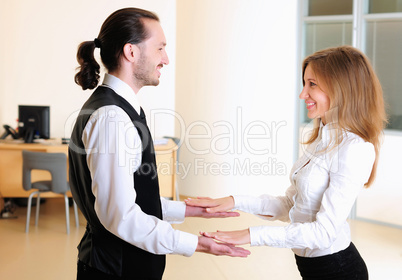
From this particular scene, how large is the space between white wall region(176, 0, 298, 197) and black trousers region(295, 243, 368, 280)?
399cm

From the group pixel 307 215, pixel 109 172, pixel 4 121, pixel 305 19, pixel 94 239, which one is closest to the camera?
pixel 109 172

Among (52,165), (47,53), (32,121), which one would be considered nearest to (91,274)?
(52,165)

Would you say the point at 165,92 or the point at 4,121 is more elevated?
the point at 165,92

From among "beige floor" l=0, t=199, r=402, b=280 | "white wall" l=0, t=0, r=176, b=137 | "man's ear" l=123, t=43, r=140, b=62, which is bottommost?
"beige floor" l=0, t=199, r=402, b=280

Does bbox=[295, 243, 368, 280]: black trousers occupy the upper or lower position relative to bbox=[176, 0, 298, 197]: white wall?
lower

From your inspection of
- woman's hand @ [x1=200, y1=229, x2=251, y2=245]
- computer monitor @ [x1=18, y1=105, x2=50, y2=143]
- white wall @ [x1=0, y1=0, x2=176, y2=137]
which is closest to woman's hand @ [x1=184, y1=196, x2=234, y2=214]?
woman's hand @ [x1=200, y1=229, x2=251, y2=245]

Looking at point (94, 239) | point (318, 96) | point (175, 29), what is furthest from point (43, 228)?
point (318, 96)

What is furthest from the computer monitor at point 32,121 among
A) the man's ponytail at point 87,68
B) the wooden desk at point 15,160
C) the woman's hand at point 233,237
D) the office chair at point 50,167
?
the woman's hand at point 233,237

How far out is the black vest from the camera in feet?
5.61

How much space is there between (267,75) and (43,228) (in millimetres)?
3116

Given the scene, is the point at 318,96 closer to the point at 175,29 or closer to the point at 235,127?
the point at 235,127

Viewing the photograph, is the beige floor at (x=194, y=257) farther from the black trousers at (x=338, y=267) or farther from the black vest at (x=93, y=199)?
the black vest at (x=93, y=199)

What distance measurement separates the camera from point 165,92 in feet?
21.3

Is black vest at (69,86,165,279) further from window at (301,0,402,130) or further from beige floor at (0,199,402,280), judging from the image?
window at (301,0,402,130)
